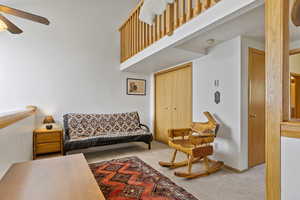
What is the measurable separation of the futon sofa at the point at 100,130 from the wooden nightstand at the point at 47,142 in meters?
0.13

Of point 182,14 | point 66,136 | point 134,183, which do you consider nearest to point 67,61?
point 66,136

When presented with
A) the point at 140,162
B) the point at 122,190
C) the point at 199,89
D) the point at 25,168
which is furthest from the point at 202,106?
the point at 25,168

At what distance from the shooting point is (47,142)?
9.06ft

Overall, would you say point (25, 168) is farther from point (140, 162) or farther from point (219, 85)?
point (219, 85)

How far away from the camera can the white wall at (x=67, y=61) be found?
10.3 ft

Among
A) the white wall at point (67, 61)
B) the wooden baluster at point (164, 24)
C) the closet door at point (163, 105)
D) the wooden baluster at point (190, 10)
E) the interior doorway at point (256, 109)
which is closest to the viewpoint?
the wooden baluster at point (190, 10)

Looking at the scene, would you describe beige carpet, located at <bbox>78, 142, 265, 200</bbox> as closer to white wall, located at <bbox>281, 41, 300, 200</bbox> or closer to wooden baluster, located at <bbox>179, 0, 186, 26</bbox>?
white wall, located at <bbox>281, 41, 300, 200</bbox>

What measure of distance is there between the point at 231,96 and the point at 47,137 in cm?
318

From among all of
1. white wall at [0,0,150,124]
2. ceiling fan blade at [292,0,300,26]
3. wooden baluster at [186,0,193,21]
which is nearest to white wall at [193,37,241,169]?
wooden baluster at [186,0,193,21]

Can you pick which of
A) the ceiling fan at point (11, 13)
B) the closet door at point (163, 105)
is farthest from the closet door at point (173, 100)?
the ceiling fan at point (11, 13)

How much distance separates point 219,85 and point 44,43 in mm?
3640

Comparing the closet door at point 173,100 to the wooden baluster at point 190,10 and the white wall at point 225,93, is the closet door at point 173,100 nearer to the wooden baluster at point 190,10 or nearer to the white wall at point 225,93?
the white wall at point 225,93

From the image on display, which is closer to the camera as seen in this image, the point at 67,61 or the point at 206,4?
the point at 206,4

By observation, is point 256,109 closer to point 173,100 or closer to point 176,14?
point 173,100
